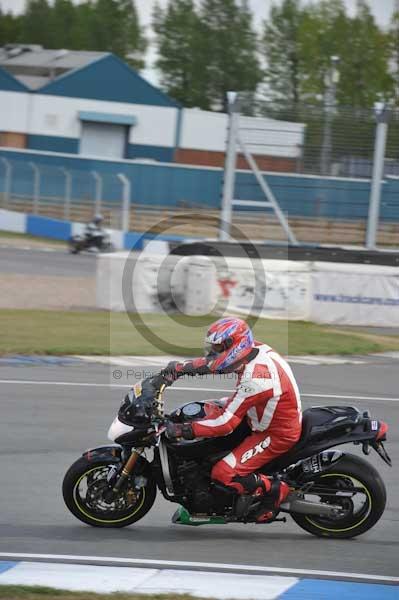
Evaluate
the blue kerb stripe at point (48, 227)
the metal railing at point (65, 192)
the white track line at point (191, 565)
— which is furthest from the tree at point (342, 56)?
the white track line at point (191, 565)

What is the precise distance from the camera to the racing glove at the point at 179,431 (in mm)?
7077

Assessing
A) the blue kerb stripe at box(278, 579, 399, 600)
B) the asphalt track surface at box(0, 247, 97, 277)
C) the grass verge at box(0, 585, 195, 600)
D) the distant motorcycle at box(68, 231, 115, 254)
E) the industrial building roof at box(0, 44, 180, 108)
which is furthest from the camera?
the industrial building roof at box(0, 44, 180, 108)

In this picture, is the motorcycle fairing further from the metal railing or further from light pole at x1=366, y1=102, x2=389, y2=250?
the metal railing

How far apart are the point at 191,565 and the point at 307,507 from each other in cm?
107

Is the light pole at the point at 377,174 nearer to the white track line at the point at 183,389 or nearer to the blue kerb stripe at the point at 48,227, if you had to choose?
the white track line at the point at 183,389

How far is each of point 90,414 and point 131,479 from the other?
3.92 m

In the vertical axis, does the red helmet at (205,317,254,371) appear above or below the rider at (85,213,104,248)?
below

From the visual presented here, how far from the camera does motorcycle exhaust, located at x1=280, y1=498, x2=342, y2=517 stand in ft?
24.0

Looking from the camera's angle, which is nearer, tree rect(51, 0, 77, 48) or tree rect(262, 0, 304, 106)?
tree rect(262, 0, 304, 106)

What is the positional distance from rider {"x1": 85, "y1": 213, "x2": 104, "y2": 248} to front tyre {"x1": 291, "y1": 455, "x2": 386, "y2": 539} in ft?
85.4

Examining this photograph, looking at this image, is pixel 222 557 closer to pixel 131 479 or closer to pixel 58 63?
pixel 131 479

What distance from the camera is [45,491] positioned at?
27.1 ft

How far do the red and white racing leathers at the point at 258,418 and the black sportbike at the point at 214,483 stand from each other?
0.09 m

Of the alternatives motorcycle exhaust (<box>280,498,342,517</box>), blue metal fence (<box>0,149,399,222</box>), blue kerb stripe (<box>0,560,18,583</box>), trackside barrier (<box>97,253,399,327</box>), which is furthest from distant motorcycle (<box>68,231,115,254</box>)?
blue kerb stripe (<box>0,560,18,583</box>)
